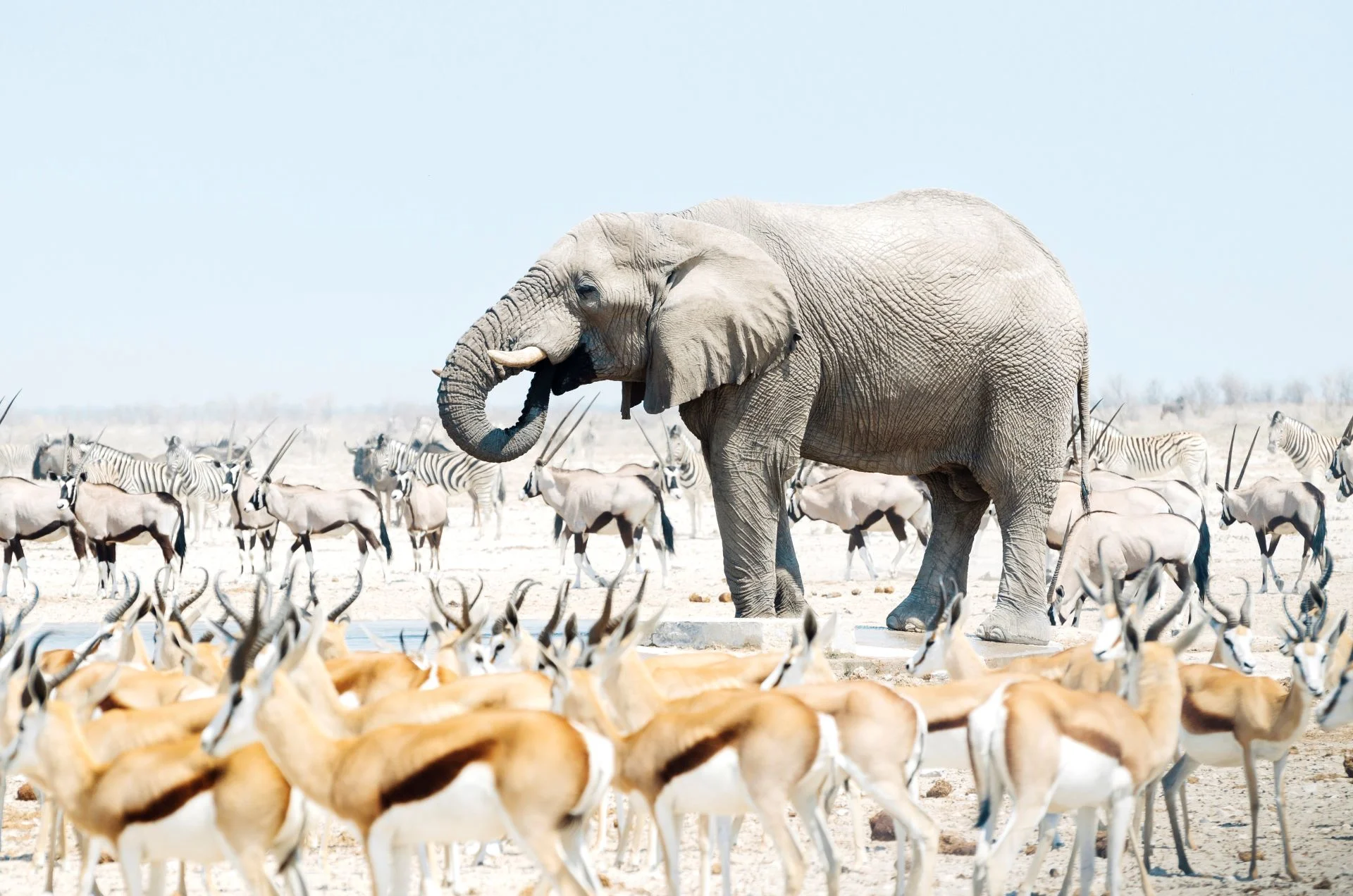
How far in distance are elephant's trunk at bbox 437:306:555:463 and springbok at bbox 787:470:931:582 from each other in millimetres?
11201

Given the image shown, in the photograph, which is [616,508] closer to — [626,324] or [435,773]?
[626,324]

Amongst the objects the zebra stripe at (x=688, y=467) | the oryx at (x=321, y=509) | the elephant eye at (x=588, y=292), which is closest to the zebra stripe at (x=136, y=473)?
the zebra stripe at (x=688, y=467)

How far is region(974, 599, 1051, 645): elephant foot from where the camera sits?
12.1 meters

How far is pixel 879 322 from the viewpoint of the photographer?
38.1ft

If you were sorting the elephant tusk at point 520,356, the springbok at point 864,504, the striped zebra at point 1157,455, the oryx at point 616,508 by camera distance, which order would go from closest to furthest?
the elephant tusk at point 520,356, the oryx at point 616,508, the springbok at point 864,504, the striped zebra at point 1157,455

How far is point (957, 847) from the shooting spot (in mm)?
7195

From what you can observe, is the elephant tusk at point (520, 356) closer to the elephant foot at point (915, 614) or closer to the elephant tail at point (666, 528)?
the elephant foot at point (915, 614)

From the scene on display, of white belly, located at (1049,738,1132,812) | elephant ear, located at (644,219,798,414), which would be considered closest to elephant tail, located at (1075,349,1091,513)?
elephant ear, located at (644,219,798,414)

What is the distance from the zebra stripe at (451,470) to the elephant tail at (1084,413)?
1934cm

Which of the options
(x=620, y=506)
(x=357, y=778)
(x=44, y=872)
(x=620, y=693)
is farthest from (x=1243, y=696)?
(x=620, y=506)

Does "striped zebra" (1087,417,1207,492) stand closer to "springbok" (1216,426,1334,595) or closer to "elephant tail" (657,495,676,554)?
"springbok" (1216,426,1334,595)

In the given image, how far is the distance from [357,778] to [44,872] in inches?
102

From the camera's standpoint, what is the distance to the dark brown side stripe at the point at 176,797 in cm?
532

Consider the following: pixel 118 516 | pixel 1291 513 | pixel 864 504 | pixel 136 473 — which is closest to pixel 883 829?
pixel 1291 513
